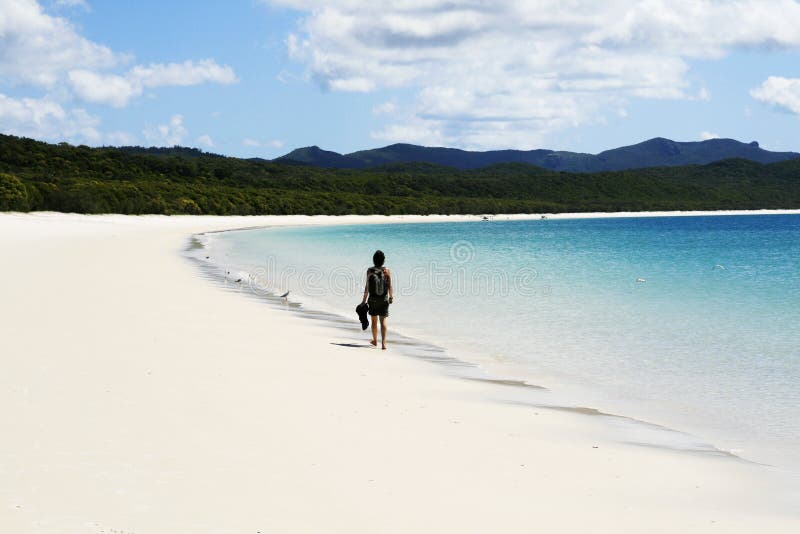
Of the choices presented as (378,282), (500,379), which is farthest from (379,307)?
(500,379)

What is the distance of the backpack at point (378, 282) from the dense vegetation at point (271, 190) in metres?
52.5

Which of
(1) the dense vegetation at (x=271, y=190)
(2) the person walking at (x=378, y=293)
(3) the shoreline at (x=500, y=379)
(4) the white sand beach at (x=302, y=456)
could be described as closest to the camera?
(4) the white sand beach at (x=302, y=456)

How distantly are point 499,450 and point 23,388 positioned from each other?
4.67 metres

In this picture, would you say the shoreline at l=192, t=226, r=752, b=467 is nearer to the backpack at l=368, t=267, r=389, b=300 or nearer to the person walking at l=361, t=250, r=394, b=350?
the person walking at l=361, t=250, r=394, b=350

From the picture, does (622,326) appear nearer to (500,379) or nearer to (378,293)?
(378,293)

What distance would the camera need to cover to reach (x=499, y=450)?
714cm

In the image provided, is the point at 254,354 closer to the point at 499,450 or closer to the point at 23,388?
the point at 23,388

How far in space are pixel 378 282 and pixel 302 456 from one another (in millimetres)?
7282

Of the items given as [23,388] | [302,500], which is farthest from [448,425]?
[23,388]

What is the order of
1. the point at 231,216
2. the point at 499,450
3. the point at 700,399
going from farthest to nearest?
the point at 231,216 < the point at 700,399 < the point at 499,450

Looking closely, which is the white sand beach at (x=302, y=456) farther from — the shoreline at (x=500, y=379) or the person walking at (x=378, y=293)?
the person walking at (x=378, y=293)

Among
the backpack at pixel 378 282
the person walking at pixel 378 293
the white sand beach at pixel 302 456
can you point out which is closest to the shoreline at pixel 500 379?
the white sand beach at pixel 302 456

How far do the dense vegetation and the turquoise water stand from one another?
40.0m

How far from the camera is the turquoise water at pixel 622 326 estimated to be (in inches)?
407
